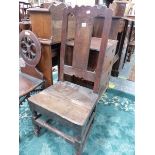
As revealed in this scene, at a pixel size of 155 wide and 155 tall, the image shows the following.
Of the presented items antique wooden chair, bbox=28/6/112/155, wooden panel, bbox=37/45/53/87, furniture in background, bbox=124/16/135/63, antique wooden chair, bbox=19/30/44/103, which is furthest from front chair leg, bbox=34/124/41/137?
furniture in background, bbox=124/16/135/63

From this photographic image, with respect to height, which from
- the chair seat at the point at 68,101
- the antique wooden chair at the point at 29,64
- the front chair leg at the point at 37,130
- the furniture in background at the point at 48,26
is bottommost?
the front chair leg at the point at 37,130

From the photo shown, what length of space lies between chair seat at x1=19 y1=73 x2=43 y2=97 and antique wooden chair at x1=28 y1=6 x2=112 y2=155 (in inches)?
6.0

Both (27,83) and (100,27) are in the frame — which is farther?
(100,27)

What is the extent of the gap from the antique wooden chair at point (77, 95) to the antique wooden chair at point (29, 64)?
0.65ft

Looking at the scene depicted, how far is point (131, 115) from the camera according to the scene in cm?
171

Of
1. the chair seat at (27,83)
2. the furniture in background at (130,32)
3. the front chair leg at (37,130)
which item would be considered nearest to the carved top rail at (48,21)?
the chair seat at (27,83)

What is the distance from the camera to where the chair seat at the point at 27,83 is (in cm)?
129

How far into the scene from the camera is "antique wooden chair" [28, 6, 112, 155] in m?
1.02

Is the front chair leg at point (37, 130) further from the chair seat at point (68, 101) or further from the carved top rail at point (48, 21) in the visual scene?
the carved top rail at point (48, 21)

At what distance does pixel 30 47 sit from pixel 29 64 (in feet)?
0.56

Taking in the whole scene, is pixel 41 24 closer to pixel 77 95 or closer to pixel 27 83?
pixel 27 83

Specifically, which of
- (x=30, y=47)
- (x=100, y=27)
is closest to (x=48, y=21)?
(x=30, y=47)

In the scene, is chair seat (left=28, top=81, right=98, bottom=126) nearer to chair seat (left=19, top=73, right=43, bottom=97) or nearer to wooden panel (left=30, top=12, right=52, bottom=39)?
chair seat (left=19, top=73, right=43, bottom=97)

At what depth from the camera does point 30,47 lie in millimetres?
1397
